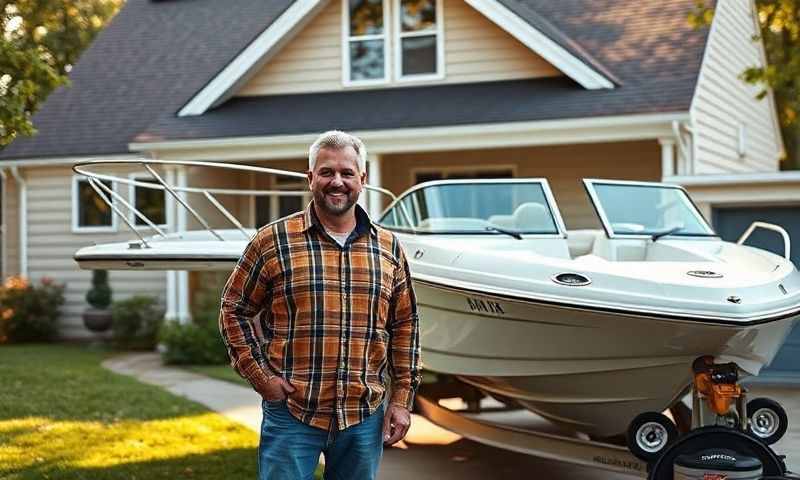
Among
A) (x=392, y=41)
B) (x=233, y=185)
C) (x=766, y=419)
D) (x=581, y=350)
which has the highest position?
(x=392, y=41)

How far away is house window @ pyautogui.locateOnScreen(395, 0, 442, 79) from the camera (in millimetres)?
15062

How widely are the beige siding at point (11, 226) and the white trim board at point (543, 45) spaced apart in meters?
9.66

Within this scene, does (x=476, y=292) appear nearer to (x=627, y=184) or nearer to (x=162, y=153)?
(x=627, y=184)

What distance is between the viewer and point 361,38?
1530 centimetres

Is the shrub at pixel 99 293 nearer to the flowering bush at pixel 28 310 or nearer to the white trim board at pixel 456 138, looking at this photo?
the flowering bush at pixel 28 310

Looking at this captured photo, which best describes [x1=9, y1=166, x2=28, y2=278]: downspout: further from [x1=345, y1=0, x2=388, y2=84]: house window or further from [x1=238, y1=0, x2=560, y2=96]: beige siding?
[x1=345, y1=0, x2=388, y2=84]: house window

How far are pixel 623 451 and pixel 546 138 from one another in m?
7.49

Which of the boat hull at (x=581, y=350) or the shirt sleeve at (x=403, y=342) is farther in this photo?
the boat hull at (x=581, y=350)

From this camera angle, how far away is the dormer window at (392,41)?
15070mm

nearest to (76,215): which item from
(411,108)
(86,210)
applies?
(86,210)

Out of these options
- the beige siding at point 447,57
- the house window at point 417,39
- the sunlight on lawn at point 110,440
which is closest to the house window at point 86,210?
the beige siding at point 447,57

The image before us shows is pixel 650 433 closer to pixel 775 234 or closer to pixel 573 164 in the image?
pixel 775 234

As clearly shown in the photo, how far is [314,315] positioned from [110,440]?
5286mm

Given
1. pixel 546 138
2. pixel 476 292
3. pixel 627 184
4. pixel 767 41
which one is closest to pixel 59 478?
pixel 476 292
